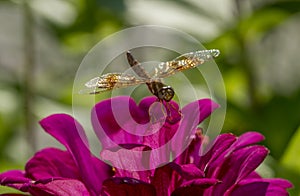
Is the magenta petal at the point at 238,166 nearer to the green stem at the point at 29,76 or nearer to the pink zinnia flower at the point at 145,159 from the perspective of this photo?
the pink zinnia flower at the point at 145,159

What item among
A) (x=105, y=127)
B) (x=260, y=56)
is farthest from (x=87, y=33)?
(x=105, y=127)

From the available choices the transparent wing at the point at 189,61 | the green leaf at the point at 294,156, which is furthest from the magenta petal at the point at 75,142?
the green leaf at the point at 294,156

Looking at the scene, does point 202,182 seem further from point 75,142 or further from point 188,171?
point 75,142

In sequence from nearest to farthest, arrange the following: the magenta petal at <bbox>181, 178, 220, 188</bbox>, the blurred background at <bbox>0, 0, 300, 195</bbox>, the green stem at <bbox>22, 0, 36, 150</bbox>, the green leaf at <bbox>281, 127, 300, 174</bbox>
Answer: the magenta petal at <bbox>181, 178, 220, 188</bbox>, the green leaf at <bbox>281, 127, 300, 174</bbox>, the blurred background at <bbox>0, 0, 300, 195</bbox>, the green stem at <bbox>22, 0, 36, 150</bbox>

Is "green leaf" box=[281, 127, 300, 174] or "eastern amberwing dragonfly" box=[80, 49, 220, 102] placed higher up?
"eastern amberwing dragonfly" box=[80, 49, 220, 102]

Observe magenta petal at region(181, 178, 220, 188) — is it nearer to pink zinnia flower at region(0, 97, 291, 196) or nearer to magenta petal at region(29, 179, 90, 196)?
pink zinnia flower at region(0, 97, 291, 196)


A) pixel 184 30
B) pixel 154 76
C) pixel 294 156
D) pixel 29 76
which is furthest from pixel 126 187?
pixel 29 76

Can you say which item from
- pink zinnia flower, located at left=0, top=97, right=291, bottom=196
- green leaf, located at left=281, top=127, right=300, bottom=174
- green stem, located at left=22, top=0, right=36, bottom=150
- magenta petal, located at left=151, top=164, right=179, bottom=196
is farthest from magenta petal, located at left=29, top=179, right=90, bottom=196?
green stem, located at left=22, top=0, right=36, bottom=150
